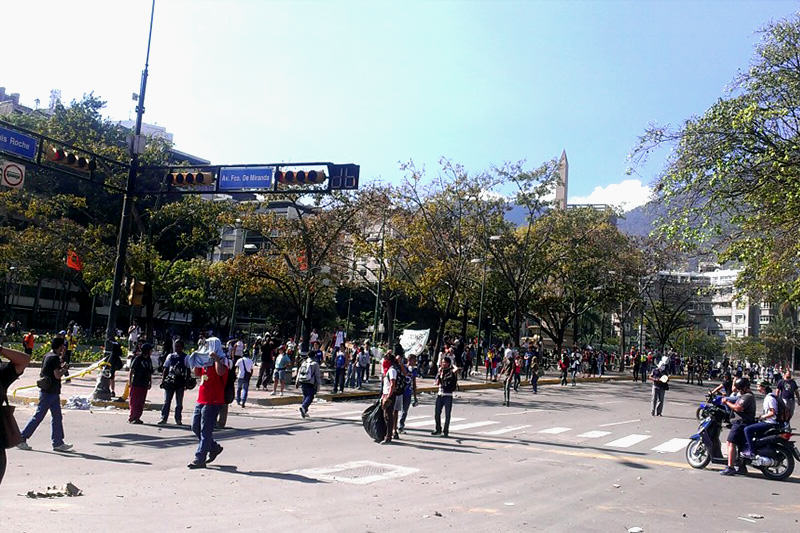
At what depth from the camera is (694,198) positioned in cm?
2009

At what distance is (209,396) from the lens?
9523 mm

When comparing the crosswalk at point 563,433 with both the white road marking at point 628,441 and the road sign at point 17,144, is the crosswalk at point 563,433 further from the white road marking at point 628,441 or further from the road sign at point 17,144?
the road sign at point 17,144

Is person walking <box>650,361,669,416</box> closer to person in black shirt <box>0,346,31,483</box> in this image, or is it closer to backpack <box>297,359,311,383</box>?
backpack <box>297,359,311,383</box>

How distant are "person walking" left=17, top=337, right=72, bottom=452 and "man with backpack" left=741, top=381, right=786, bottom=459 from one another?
416 inches

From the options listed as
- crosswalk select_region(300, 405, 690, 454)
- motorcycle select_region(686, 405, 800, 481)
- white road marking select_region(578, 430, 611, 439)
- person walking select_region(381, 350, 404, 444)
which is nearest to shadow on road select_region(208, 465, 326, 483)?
person walking select_region(381, 350, 404, 444)

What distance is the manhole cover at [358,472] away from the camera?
9266mm

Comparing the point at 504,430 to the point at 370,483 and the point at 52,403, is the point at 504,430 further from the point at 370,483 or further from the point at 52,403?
the point at 52,403

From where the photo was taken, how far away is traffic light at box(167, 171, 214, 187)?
18219mm

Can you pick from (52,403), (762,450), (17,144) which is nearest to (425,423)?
(762,450)

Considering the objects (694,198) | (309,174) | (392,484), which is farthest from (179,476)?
(694,198)

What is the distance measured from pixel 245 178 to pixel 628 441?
1155 cm

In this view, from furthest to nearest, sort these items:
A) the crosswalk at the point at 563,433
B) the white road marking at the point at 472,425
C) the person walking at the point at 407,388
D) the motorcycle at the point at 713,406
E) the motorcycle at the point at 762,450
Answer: the white road marking at the point at 472,425 < the crosswalk at the point at 563,433 < the person walking at the point at 407,388 < the motorcycle at the point at 713,406 < the motorcycle at the point at 762,450

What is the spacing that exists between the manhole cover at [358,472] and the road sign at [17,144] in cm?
1182

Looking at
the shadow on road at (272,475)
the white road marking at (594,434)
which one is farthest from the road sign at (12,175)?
the white road marking at (594,434)
